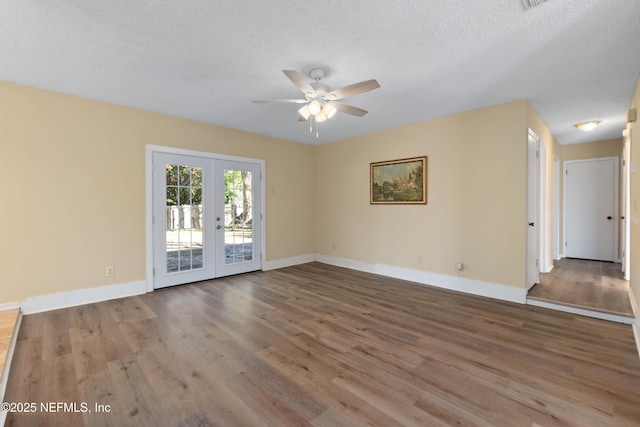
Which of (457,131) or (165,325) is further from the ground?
(457,131)

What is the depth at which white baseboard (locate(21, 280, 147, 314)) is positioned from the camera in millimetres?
3260

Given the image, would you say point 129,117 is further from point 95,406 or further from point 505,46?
point 505,46

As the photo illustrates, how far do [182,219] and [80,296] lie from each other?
60.8 inches

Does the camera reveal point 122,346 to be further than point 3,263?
No

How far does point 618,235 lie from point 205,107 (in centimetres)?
778

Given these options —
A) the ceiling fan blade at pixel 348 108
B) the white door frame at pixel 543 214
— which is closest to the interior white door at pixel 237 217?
the ceiling fan blade at pixel 348 108

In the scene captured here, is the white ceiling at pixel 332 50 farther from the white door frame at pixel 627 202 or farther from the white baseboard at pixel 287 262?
the white baseboard at pixel 287 262

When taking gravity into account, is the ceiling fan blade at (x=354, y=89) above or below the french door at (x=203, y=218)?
above

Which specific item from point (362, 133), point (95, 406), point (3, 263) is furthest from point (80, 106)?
point (362, 133)

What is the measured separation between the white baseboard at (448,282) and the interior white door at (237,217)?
189 cm

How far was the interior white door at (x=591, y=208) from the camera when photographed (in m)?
5.57

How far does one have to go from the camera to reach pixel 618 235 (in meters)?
5.48

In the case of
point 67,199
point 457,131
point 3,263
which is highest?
point 457,131

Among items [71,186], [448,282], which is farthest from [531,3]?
[71,186]
